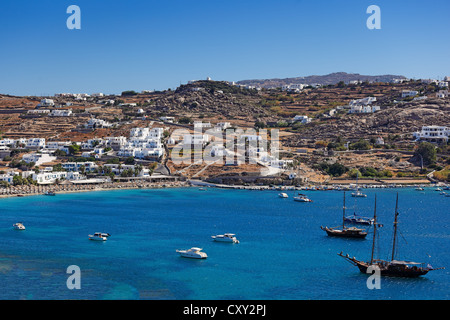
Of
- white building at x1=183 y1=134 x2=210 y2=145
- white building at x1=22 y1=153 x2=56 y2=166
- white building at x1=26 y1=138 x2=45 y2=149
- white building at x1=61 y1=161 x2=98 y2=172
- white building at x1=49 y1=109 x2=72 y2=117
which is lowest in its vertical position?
white building at x1=61 y1=161 x2=98 y2=172

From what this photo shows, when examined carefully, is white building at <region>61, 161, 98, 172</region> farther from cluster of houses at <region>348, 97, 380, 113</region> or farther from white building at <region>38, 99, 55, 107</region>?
cluster of houses at <region>348, 97, 380, 113</region>

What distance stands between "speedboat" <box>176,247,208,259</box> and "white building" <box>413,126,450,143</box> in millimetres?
58876

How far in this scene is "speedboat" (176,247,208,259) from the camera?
30812mm

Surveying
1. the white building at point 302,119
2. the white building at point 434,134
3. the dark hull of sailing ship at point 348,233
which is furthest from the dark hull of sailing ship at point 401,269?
the white building at point 302,119

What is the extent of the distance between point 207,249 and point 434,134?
57.8 meters

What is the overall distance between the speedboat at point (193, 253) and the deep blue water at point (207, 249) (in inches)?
18.4

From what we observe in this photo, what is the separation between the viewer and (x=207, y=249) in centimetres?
3347

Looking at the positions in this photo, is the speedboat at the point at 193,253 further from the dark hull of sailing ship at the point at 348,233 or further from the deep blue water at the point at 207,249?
the dark hull of sailing ship at the point at 348,233

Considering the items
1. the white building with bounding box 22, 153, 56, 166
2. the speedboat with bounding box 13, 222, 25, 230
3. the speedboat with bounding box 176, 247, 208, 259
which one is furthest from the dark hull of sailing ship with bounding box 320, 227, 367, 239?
the white building with bounding box 22, 153, 56, 166

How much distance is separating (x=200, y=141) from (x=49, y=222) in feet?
134

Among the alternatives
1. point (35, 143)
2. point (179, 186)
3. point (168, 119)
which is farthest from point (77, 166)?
point (168, 119)

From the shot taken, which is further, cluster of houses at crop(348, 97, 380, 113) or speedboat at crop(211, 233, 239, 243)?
cluster of houses at crop(348, 97, 380, 113)
